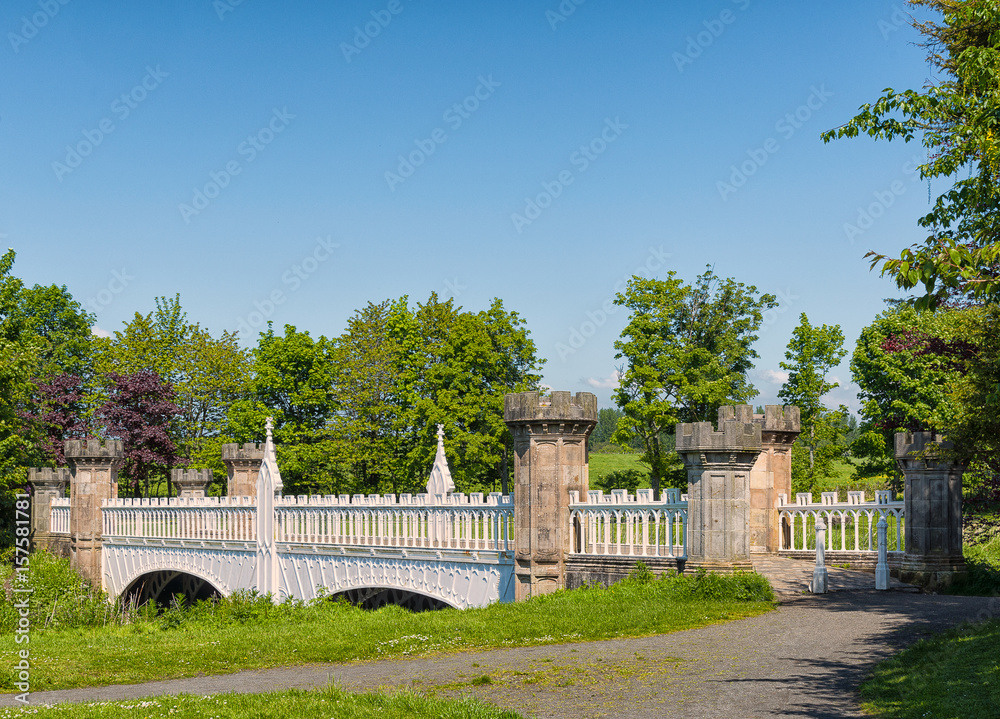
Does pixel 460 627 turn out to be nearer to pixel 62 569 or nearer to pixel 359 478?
pixel 62 569

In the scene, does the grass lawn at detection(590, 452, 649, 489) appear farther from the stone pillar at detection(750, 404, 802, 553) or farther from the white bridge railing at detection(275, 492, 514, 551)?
the stone pillar at detection(750, 404, 802, 553)

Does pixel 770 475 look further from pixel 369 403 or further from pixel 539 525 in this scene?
pixel 369 403

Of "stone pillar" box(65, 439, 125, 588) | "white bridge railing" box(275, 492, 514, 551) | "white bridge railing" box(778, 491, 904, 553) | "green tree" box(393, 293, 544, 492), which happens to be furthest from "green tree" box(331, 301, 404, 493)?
"white bridge railing" box(778, 491, 904, 553)

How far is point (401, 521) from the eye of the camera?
66.9ft

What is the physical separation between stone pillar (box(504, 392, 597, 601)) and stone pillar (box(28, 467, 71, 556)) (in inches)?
879

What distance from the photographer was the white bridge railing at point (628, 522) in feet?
52.2

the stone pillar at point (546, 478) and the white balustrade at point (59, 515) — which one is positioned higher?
the stone pillar at point (546, 478)

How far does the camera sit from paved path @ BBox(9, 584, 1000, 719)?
8.46 meters

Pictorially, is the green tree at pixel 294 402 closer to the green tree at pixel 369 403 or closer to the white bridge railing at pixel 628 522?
the green tree at pixel 369 403

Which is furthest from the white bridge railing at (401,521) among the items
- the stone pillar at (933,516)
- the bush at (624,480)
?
the bush at (624,480)

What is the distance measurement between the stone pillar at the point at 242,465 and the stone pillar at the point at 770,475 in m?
17.8

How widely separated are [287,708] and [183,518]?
22.0 meters

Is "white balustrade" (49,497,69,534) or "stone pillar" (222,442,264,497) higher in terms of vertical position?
"stone pillar" (222,442,264,497)

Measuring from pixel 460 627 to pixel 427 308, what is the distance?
1308 inches
